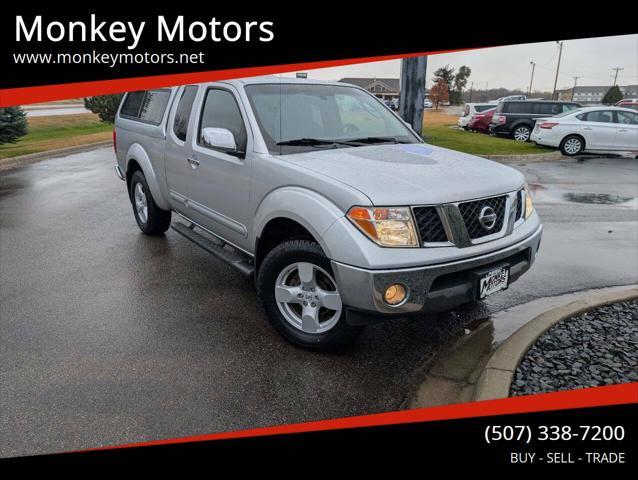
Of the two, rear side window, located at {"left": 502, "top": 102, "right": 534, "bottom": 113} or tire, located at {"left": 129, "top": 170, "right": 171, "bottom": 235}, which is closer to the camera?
tire, located at {"left": 129, "top": 170, "right": 171, "bottom": 235}

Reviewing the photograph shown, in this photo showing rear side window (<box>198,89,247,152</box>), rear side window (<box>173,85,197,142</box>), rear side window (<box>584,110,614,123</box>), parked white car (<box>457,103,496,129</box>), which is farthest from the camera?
parked white car (<box>457,103,496,129</box>)

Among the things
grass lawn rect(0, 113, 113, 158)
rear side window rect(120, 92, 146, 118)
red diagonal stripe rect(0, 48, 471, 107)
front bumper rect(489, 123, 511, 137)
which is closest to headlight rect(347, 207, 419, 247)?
red diagonal stripe rect(0, 48, 471, 107)

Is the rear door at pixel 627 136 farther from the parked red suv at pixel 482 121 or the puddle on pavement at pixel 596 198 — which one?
the parked red suv at pixel 482 121

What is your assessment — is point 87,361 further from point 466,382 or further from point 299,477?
point 466,382

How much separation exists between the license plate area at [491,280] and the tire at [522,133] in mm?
18282

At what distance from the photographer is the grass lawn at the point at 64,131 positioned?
18.2 m

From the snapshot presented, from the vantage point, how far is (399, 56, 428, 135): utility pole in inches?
362

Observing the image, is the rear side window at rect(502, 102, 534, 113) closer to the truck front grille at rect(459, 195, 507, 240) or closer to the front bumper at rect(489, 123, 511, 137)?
the front bumper at rect(489, 123, 511, 137)

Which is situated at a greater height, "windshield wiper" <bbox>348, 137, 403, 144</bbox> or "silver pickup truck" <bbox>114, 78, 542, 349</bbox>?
"windshield wiper" <bbox>348, 137, 403, 144</bbox>

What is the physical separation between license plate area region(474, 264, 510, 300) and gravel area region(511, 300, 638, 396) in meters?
0.51

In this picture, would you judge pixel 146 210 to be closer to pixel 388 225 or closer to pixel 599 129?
pixel 388 225

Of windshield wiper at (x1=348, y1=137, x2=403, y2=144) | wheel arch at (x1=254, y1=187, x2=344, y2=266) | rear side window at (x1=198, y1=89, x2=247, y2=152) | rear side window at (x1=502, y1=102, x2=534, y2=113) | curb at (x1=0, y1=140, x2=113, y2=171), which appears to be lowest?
curb at (x1=0, y1=140, x2=113, y2=171)

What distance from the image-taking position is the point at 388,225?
304cm

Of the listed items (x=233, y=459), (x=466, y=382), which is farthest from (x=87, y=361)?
(x=466, y=382)
